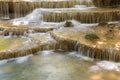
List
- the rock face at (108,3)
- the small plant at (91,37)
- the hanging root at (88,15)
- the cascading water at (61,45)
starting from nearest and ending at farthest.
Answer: the cascading water at (61,45), the small plant at (91,37), the hanging root at (88,15), the rock face at (108,3)

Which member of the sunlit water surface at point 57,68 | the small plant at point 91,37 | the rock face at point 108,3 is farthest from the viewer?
the rock face at point 108,3

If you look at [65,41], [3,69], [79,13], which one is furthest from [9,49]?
[79,13]

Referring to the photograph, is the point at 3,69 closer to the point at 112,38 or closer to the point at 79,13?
the point at 112,38

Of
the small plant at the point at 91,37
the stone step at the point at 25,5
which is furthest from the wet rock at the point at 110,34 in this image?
the stone step at the point at 25,5

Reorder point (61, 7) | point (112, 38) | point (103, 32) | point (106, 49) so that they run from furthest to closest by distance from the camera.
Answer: point (61, 7)
point (103, 32)
point (112, 38)
point (106, 49)

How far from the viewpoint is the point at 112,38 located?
7.95m

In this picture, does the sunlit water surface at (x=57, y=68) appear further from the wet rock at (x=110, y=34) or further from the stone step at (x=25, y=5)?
the stone step at (x=25, y=5)

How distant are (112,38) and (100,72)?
174 centimetres

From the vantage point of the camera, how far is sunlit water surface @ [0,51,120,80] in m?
6.33

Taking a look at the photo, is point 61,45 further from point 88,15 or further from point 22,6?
point 22,6

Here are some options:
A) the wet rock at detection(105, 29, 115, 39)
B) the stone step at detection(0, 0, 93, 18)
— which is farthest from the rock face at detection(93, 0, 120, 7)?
the wet rock at detection(105, 29, 115, 39)

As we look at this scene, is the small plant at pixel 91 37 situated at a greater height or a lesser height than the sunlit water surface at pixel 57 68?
greater

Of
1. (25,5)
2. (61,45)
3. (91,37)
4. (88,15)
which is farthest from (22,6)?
(91,37)

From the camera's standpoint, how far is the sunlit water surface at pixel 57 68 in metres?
6.33
